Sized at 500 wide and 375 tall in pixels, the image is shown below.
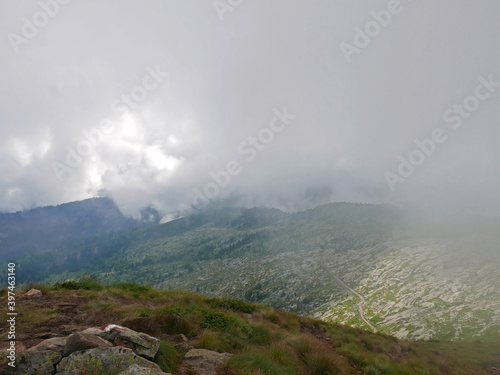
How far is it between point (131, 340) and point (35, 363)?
2.56 meters

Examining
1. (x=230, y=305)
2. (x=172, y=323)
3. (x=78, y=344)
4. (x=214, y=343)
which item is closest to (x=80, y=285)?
(x=230, y=305)

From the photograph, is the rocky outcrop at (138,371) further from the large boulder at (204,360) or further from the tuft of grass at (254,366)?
the tuft of grass at (254,366)

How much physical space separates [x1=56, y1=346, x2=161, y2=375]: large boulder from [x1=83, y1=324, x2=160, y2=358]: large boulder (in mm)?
1070

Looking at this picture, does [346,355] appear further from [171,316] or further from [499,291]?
[499,291]

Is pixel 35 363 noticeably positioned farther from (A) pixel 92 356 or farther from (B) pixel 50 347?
(A) pixel 92 356

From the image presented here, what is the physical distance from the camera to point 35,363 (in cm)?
741

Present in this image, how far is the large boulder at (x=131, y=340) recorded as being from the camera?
8.89 m

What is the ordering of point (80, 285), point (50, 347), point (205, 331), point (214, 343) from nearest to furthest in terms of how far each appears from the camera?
point (50, 347)
point (214, 343)
point (205, 331)
point (80, 285)

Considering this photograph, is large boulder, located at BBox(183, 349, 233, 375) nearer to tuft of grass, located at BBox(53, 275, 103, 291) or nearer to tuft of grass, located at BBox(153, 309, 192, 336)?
tuft of grass, located at BBox(153, 309, 192, 336)

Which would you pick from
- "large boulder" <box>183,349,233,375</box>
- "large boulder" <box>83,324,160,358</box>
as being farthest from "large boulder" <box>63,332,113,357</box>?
"large boulder" <box>183,349,233,375</box>

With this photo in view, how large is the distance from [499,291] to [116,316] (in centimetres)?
18114

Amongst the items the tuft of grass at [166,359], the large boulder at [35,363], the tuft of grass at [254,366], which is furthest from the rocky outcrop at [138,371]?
the tuft of grass at [254,366]

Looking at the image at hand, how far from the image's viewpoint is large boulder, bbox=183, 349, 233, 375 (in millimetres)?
9293

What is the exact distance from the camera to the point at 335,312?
15300 centimetres
